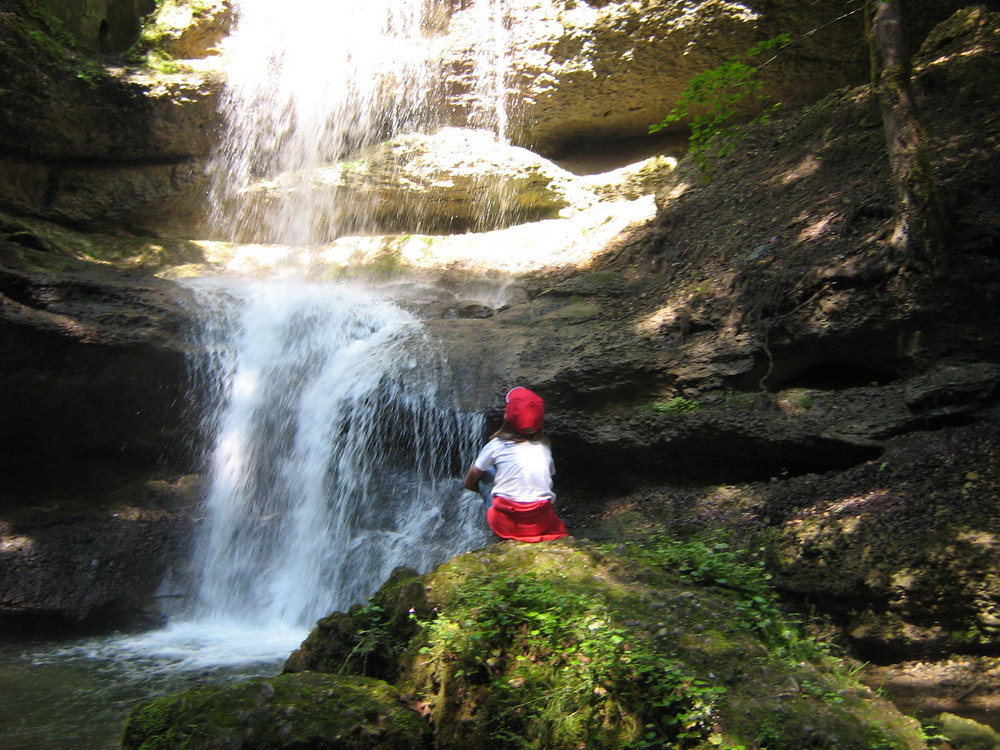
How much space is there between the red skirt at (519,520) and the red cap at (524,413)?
0.56 m

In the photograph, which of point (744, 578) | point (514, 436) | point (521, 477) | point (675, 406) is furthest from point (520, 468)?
point (675, 406)

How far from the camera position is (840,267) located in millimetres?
6516

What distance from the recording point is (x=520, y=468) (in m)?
5.30

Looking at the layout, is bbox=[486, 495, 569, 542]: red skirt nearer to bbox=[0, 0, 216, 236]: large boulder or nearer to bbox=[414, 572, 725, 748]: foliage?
bbox=[414, 572, 725, 748]: foliage

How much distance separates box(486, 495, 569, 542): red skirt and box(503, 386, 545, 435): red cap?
0.56 metres

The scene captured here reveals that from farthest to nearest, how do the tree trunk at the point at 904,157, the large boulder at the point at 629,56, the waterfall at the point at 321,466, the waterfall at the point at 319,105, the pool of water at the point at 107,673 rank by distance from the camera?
the waterfall at the point at 319,105 < the large boulder at the point at 629,56 < the waterfall at the point at 321,466 < the tree trunk at the point at 904,157 < the pool of water at the point at 107,673

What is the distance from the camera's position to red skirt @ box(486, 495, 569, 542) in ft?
17.1

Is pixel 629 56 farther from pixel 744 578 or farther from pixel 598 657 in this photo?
pixel 598 657

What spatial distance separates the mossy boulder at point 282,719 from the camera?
3.23 meters

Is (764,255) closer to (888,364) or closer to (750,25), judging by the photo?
(888,364)

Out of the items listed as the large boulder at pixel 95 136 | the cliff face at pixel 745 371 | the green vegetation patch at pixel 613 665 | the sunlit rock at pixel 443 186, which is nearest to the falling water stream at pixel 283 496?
the cliff face at pixel 745 371

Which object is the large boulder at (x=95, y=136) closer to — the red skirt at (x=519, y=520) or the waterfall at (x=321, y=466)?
the waterfall at (x=321, y=466)

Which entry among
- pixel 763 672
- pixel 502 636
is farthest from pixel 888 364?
pixel 502 636

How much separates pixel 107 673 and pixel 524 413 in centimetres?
380
